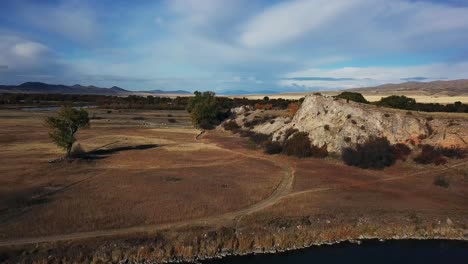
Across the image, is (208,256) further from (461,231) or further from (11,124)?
(11,124)

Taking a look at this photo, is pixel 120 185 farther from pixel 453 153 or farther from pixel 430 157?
pixel 453 153

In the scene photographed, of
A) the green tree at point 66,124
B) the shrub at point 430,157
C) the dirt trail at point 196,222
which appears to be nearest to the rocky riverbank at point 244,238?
the dirt trail at point 196,222

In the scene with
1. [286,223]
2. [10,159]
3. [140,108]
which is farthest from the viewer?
[140,108]

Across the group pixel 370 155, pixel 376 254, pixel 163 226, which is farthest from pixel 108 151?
pixel 376 254

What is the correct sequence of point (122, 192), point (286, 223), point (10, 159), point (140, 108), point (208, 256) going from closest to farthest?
1. point (208, 256)
2. point (286, 223)
3. point (122, 192)
4. point (10, 159)
5. point (140, 108)

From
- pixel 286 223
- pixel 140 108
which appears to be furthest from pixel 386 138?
pixel 140 108

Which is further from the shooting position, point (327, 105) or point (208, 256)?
point (327, 105)

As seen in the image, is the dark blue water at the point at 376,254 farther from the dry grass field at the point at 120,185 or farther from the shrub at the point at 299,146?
the shrub at the point at 299,146
